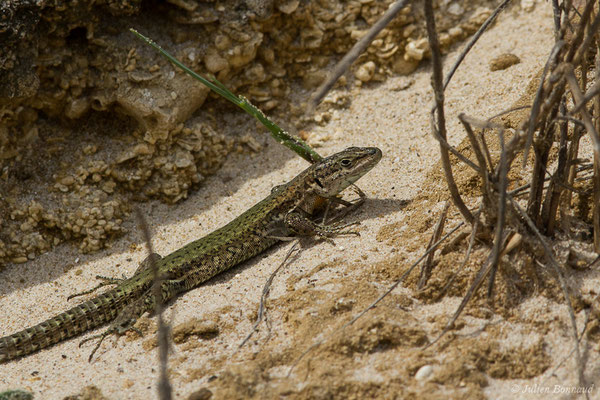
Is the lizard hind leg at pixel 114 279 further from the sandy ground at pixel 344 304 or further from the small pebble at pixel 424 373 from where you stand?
the small pebble at pixel 424 373

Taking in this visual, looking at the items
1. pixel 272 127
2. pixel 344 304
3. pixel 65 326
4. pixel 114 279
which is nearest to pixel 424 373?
pixel 344 304

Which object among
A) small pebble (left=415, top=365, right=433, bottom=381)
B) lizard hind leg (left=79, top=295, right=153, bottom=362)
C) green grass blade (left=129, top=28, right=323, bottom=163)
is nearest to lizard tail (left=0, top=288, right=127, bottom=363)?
lizard hind leg (left=79, top=295, right=153, bottom=362)

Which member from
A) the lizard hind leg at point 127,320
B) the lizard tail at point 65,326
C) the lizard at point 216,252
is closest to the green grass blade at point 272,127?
the lizard at point 216,252

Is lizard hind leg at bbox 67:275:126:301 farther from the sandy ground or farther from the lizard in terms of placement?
the sandy ground

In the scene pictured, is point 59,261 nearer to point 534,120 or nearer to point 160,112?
point 160,112

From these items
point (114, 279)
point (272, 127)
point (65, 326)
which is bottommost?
point (65, 326)

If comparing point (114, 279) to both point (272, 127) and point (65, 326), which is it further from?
point (272, 127)

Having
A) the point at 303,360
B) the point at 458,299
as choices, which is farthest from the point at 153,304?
the point at 458,299
